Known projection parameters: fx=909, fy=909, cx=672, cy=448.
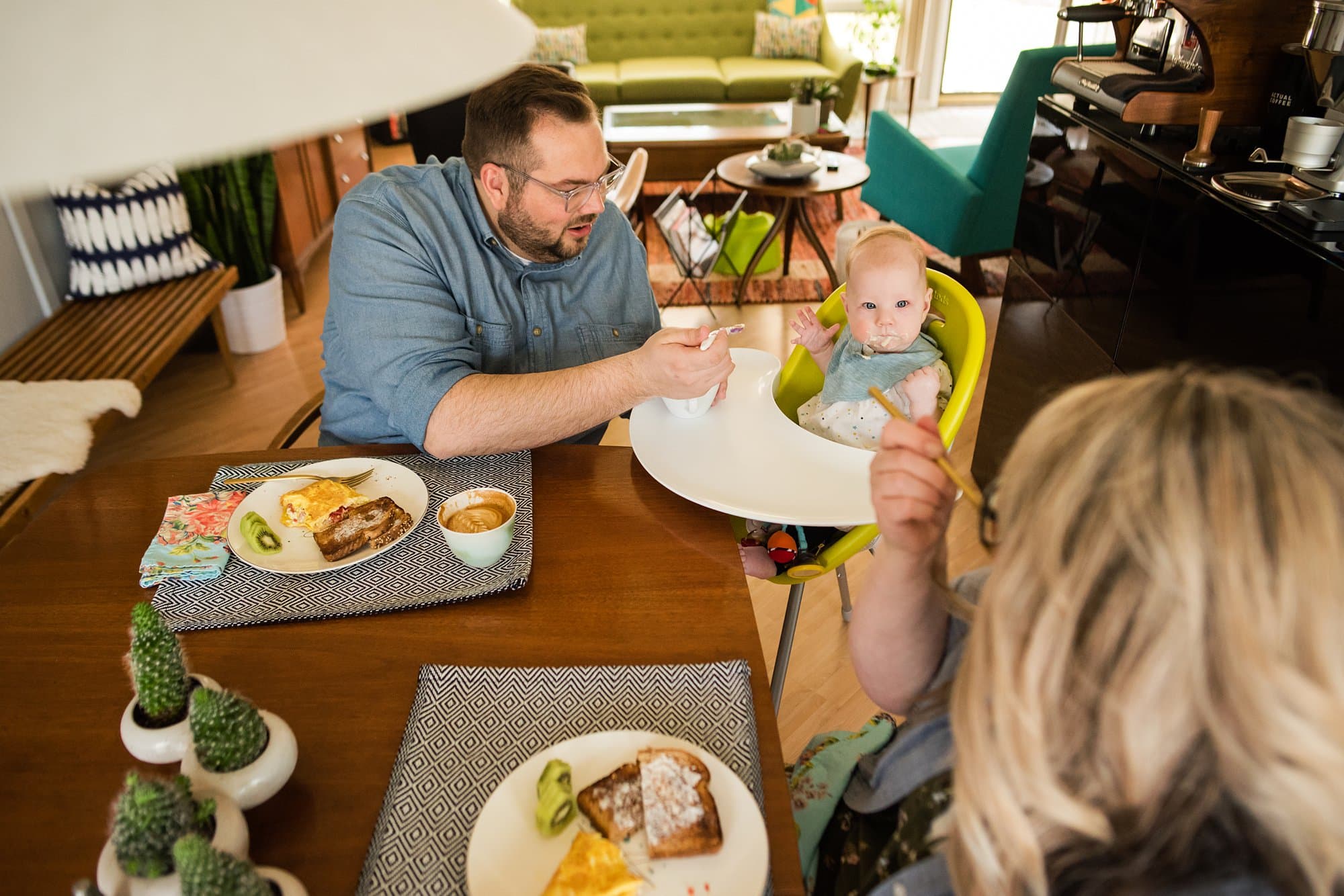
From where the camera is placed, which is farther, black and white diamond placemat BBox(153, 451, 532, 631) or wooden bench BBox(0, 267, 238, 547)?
wooden bench BBox(0, 267, 238, 547)

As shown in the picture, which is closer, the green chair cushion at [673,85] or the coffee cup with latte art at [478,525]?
the coffee cup with latte art at [478,525]

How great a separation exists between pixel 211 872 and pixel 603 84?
20.6 ft

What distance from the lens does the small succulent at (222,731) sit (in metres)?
0.87

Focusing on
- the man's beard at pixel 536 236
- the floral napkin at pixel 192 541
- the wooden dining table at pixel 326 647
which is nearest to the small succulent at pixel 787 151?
the man's beard at pixel 536 236

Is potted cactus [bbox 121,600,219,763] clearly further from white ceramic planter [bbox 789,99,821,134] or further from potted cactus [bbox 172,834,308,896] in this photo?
white ceramic planter [bbox 789,99,821,134]

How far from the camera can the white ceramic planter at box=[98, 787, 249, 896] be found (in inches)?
29.1

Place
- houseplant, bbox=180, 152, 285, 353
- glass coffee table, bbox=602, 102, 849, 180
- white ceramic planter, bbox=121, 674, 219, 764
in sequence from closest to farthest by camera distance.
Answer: white ceramic planter, bbox=121, 674, 219, 764
houseplant, bbox=180, 152, 285, 353
glass coffee table, bbox=602, 102, 849, 180

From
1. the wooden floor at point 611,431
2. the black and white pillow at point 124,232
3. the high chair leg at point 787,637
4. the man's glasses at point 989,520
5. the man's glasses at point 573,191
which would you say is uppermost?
the man's glasses at point 573,191

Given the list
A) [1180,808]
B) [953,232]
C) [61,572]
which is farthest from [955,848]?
[953,232]

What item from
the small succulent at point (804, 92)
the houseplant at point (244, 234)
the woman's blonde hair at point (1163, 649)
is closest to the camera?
the woman's blonde hair at point (1163, 649)

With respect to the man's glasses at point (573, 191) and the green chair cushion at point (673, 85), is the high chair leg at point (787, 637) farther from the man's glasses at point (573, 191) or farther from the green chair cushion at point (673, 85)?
the green chair cushion at point (673, 85)

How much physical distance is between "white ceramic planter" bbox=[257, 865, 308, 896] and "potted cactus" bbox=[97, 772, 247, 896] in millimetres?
72

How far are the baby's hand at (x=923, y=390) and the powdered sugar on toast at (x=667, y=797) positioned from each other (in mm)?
970

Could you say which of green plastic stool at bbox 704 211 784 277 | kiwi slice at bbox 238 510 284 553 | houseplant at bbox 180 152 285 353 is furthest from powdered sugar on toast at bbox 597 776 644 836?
green plastic stool at bbox 704 211 784 277
